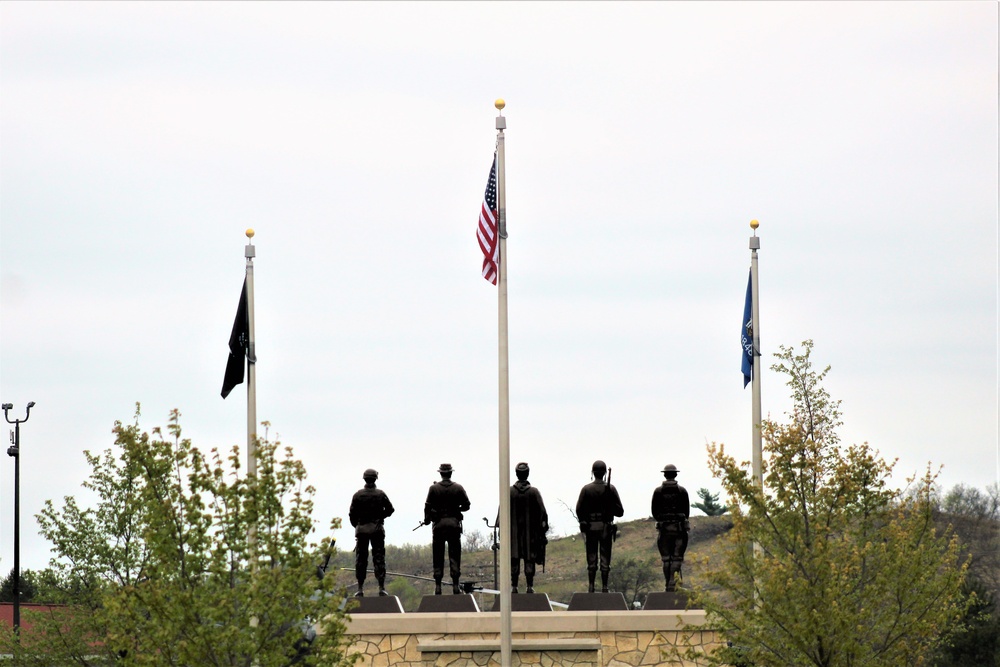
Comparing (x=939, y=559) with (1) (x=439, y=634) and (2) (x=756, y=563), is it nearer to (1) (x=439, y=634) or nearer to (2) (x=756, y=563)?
(2) (x=756, y=563)

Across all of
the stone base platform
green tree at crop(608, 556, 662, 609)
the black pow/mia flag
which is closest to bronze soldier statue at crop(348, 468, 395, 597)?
the stone base platform

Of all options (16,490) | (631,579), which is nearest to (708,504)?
(631,579)

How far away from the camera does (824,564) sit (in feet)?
68.6

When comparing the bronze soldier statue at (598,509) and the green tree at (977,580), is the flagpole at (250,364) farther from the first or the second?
the green tree at (977,580)

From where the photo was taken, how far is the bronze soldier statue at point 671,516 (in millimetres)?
26250

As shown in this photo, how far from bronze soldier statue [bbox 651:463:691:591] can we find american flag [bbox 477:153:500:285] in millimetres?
5344

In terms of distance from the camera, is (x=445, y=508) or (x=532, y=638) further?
(x=445, y=508)

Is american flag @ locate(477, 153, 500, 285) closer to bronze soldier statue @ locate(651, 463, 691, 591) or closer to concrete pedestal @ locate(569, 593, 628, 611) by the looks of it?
bronze soldier statue @ locate(651, 463, 691, 591)

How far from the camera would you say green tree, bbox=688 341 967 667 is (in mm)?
21000

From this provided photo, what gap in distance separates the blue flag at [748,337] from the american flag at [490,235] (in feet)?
15.2

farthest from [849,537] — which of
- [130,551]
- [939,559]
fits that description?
[130,551]

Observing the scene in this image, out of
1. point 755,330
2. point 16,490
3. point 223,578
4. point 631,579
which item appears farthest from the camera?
point 631,579

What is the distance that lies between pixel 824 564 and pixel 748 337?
5.36 m

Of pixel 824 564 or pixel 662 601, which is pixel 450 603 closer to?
pixel 662 601
